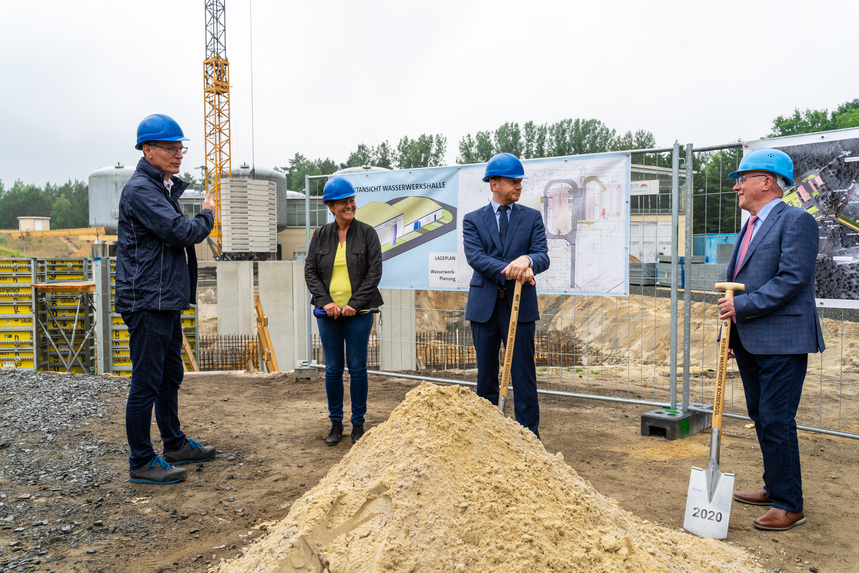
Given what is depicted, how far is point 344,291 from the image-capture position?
4785mm

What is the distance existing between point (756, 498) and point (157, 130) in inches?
174

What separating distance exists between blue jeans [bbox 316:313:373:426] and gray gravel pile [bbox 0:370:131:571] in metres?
1.60

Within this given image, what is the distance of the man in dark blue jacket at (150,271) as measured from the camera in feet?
12.4

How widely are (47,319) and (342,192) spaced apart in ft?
33.0

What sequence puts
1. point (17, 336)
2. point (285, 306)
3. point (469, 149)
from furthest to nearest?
point (469, 149)
point (285, 306)
point (17, 336)

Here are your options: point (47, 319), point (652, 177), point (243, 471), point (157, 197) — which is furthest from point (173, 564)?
point (47, 319)

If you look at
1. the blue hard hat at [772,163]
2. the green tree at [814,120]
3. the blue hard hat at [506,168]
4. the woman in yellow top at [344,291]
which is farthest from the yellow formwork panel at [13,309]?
the green tree at [814,120]

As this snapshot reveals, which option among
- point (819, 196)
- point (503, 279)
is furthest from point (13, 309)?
point (819, 196)

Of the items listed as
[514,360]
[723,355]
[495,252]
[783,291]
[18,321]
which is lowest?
[18,321]

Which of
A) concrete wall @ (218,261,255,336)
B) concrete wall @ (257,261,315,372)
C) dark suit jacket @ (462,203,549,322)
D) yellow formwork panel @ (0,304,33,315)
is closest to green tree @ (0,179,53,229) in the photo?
concrete wall @ (218,261,255,336)

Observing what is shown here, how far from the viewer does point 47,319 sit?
1188cm

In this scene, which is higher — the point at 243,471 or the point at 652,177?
the point at 652,177

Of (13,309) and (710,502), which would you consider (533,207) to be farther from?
(13,309)

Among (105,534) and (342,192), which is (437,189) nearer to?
(342,192)
